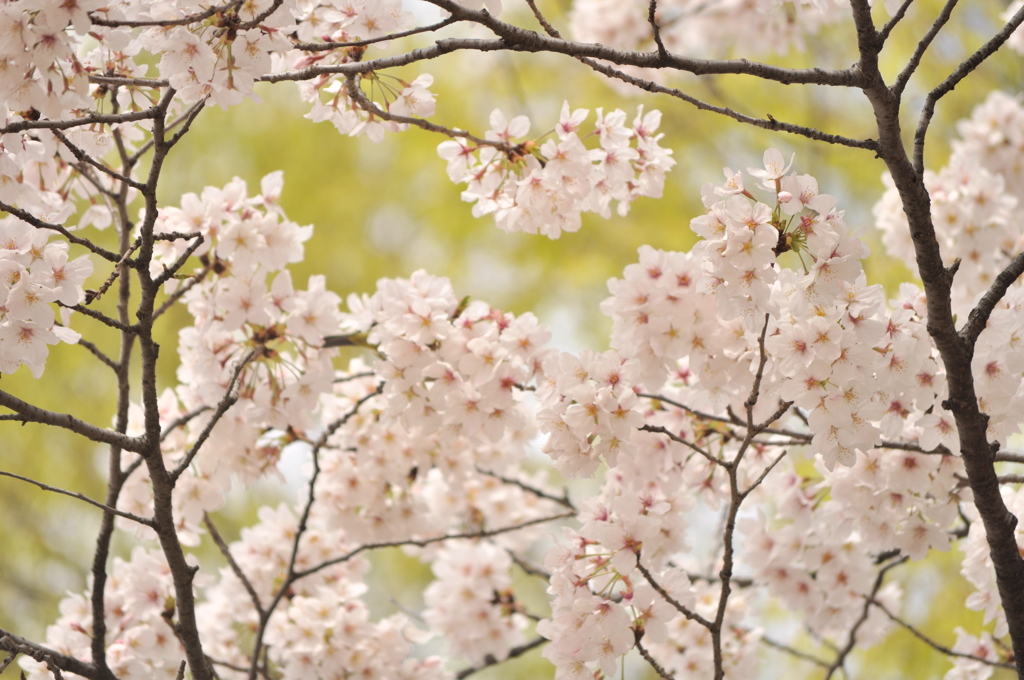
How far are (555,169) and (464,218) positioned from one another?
4009mm

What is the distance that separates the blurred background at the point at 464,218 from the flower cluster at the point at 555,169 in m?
2.48

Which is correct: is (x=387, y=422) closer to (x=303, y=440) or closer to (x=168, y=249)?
(x=303, y=440)

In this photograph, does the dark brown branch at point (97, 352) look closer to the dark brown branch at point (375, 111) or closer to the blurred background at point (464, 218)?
the dark brown branch at point (375, 111)

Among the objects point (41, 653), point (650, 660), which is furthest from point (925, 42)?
point (41, 653)

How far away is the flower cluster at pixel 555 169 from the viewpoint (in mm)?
1771

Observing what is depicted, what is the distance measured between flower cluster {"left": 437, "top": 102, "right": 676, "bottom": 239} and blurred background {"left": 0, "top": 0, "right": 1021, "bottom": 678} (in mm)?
2484

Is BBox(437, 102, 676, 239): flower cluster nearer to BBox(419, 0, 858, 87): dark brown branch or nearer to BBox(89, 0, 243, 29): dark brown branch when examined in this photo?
BBox(419, 0, 858, 87): dark brown branch

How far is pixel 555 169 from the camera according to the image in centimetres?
177

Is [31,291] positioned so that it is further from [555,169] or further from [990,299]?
[990,299]

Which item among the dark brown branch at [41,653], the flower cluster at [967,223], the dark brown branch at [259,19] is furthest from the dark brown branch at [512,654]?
the dark brown branch at [259,19]

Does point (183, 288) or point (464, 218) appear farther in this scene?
point (464, 218)

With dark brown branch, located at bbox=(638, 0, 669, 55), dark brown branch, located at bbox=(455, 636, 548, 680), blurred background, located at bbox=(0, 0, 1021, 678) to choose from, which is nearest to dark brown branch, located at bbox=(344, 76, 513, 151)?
dark brown branch, located at bbox=(638, 0, 669, 55)

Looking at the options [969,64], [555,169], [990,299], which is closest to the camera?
[969,64]

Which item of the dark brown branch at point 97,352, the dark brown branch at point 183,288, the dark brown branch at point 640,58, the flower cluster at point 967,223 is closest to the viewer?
the dark brown branch at point 640,58
